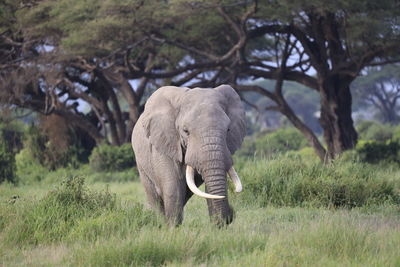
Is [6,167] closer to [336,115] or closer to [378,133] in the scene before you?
[336,115]

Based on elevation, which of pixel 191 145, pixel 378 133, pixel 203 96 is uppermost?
pixel 203 96

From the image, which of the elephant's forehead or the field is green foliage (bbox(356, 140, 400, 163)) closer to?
the field

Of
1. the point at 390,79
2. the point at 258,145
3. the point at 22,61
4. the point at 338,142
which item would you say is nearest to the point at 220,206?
the point at 338,142

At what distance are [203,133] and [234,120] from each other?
637 millimetres

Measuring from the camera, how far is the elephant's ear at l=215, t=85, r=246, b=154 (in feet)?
24.2

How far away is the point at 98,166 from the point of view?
22391 mm

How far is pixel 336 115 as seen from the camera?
21.3m

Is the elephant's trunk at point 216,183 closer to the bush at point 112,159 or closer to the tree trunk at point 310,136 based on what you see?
the tree trunk at point 310,136

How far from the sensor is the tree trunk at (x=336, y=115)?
21.4 metres

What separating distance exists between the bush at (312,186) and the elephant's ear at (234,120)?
3.00 m

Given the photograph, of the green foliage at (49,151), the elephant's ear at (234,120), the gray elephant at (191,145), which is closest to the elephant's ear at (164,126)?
the gray elephant at (191,145)

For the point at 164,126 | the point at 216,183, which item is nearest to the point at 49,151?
the point at 164,126

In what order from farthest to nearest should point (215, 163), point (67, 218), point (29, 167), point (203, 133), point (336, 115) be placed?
point (29, 167)
point (336, 115)
point (67, 218)
point (203, 133)
point (215, 163)

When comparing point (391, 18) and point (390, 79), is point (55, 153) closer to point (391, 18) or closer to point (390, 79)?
point (391, 18)
